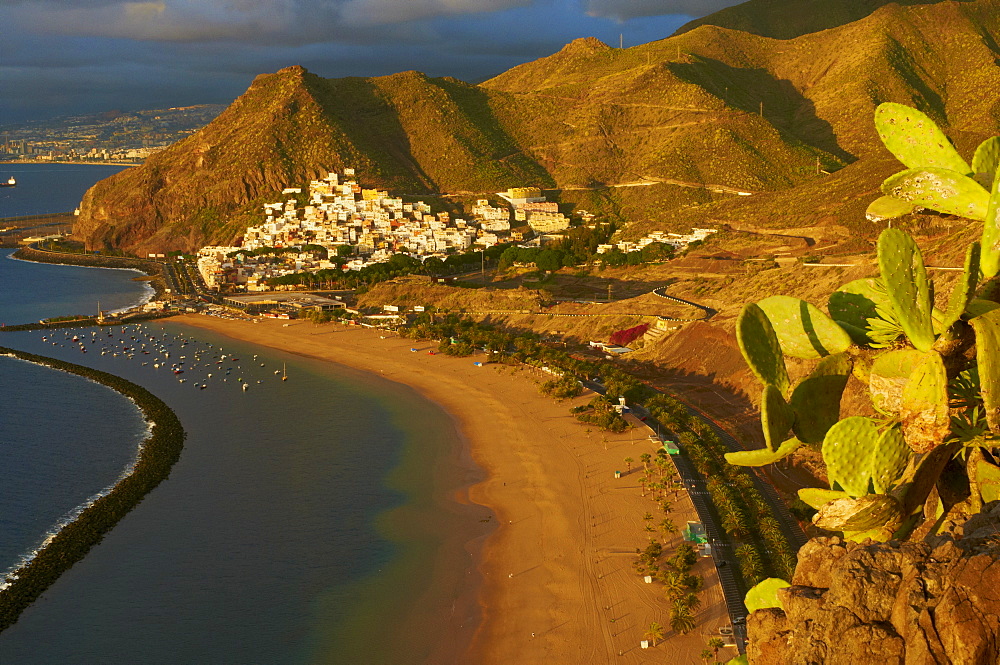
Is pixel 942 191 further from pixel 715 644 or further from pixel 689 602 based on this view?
pixel 689 602

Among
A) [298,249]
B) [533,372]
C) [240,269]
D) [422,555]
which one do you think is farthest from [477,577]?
[298,249]

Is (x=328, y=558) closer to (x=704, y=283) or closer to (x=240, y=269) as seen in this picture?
(x=704, y=283)

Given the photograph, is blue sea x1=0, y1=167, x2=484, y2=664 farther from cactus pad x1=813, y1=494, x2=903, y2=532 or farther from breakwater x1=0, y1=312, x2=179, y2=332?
breakwater x1=0, y1=312, x2=179, y2=332

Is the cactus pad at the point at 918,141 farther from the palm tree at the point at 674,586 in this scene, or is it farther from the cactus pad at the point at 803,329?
the palm tree at the point at 674,586

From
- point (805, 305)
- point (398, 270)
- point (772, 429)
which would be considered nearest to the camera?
point (772, 429)

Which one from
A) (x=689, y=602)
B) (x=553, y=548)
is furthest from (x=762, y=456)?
(x=553, y=548)

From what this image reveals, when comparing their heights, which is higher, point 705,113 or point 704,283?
point 705,113
